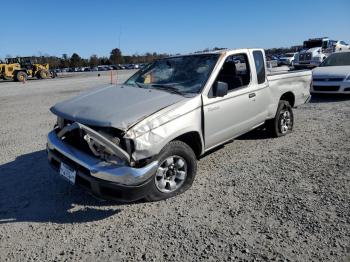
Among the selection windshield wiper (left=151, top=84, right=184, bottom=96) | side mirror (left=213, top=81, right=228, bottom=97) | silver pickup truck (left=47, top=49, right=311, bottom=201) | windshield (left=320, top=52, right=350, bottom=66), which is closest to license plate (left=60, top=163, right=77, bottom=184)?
silver pickup truck (left=47, top=49, right=311, bottom=201)

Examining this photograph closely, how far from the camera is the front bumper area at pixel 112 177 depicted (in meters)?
3.18

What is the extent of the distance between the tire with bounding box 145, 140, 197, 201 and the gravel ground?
6.4 inches

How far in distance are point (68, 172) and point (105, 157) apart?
0.54 meters

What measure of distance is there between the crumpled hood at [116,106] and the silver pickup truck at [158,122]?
0.01 m

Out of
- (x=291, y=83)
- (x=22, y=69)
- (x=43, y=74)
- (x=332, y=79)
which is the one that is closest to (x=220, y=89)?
(x=291, y=83)

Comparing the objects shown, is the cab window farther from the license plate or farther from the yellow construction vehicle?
the yellow construction vehicle

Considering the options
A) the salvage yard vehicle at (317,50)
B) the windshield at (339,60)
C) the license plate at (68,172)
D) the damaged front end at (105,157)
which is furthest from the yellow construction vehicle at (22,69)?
the damaged front end at (105,157)

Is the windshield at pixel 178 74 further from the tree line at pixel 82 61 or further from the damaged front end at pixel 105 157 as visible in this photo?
the tree line at pixel 82 61

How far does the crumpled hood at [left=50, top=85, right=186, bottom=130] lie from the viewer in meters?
3.34

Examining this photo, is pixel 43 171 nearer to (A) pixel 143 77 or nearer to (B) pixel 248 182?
(A) pixel 143 77

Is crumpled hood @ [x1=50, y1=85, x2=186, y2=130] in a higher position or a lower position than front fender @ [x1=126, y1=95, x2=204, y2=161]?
higher

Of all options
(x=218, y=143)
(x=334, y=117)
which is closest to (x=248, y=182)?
(x=218, y=143)

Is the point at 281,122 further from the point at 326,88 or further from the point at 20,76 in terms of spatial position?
the point at 20,76

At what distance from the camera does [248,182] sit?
14.0ft
